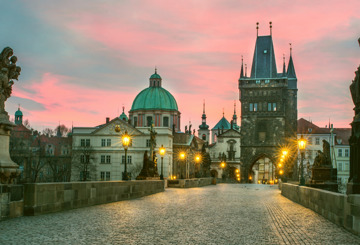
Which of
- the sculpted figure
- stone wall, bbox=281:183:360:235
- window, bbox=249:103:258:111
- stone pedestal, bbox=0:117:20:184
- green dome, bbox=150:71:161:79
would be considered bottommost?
stone wall, bbox=281:183:360:235

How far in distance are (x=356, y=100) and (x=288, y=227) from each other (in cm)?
468

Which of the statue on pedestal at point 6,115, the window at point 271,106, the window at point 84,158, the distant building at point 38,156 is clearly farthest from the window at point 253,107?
the statue on pedestal at point 6,115

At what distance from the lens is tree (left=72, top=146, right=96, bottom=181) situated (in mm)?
84938

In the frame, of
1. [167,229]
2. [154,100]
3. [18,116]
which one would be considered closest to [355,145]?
[167,229]

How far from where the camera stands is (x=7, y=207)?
37.6 ft

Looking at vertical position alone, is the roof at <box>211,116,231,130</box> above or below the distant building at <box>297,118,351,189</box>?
above

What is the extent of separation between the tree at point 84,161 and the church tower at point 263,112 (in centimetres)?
2612

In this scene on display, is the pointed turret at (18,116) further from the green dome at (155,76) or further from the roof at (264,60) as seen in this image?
the roof at (264,60)

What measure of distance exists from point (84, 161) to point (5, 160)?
75.8m

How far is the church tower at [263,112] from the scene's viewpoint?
8931 centimetres

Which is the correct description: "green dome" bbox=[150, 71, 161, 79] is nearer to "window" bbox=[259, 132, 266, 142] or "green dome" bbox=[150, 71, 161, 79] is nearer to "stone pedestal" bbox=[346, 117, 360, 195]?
"window" bbox=[259, 132, 266, 142]

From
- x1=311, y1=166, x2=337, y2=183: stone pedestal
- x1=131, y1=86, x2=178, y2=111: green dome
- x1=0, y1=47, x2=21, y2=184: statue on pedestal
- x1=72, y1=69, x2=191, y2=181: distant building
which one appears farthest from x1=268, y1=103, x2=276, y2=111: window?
x1=0, y1=47, x2=21, y2=184: statue on pedestal

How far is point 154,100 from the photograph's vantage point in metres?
101

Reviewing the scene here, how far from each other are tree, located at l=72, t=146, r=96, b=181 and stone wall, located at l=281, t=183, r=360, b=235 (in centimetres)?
7024
